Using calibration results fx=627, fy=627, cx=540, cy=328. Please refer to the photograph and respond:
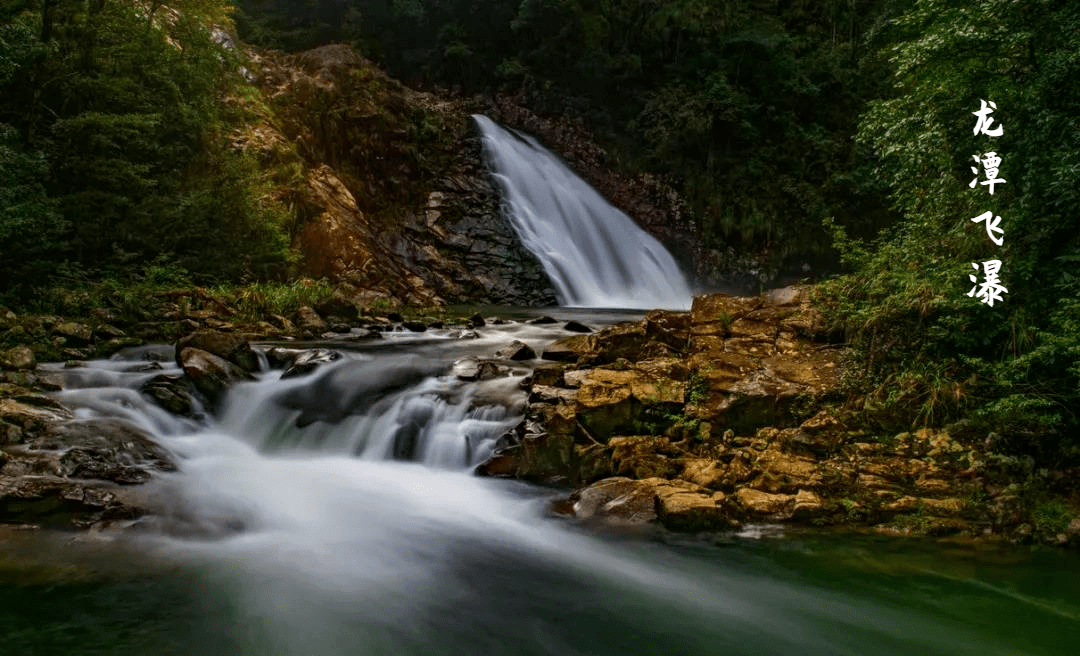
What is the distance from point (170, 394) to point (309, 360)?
5.78ft

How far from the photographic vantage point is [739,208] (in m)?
25.1

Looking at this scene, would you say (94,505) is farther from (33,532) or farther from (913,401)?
(913,401)

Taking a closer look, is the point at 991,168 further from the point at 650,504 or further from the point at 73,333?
the point at 73,333

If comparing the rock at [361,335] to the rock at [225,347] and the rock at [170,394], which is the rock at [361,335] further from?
the rock at [170,394]

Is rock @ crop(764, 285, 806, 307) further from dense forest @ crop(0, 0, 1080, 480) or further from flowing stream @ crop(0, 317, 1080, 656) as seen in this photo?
flowing stream @ crop(0, 317, 1080, 656)

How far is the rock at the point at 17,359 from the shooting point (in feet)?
22.8

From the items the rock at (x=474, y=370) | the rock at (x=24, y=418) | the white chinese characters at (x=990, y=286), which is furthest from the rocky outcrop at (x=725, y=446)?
the rock at (x=24, y=418)

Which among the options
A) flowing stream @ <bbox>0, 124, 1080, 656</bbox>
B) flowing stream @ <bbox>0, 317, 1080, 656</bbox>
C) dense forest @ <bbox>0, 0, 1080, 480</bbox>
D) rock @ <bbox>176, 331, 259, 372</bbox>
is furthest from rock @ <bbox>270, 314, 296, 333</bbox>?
flowing stream @ <bbox>0, 317, 1080, 656</bbox>

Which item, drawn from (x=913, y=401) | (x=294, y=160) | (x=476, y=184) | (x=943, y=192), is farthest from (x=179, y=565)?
(x=476, y=184)

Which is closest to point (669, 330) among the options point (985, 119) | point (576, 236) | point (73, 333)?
point (985, 119)

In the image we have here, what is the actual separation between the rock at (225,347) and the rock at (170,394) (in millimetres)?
765

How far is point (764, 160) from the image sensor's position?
1006 inches

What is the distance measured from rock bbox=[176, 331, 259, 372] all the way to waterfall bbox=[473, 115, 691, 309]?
11070mm

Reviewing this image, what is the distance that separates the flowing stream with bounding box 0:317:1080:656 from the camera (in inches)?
146
